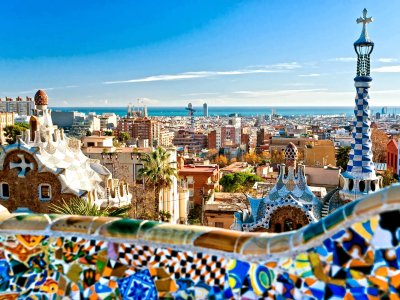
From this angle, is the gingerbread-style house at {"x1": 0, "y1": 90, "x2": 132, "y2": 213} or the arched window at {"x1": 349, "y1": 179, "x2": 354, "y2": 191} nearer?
the arched window at {"x1": 349, "y1": 179, "x2": 354, "y2": 191}

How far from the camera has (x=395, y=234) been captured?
98.7 inches

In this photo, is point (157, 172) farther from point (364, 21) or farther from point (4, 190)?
point (364, 21)

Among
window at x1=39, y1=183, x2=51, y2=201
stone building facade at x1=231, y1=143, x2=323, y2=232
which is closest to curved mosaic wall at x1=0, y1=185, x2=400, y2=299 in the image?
stone building facade at x1=231, y1=143, x2=323, y2=232

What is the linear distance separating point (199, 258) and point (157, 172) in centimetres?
1733

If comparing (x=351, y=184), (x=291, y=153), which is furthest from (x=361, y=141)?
(x=291, y=153)

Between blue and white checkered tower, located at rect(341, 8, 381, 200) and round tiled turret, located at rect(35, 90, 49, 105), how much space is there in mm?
11025

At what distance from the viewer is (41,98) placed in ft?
58.3

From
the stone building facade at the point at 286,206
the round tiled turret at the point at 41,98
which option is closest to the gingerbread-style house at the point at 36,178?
the round tiled turret at the point at 41,98

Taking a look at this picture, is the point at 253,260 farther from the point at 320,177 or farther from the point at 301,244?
the point at 320,177

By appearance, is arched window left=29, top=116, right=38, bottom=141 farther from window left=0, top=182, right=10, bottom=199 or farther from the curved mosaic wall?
the curved mosaic wall

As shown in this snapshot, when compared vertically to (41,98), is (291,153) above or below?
below

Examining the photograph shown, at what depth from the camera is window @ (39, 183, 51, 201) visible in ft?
50.0

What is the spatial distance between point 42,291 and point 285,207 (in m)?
10.2

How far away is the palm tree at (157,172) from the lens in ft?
66.2
